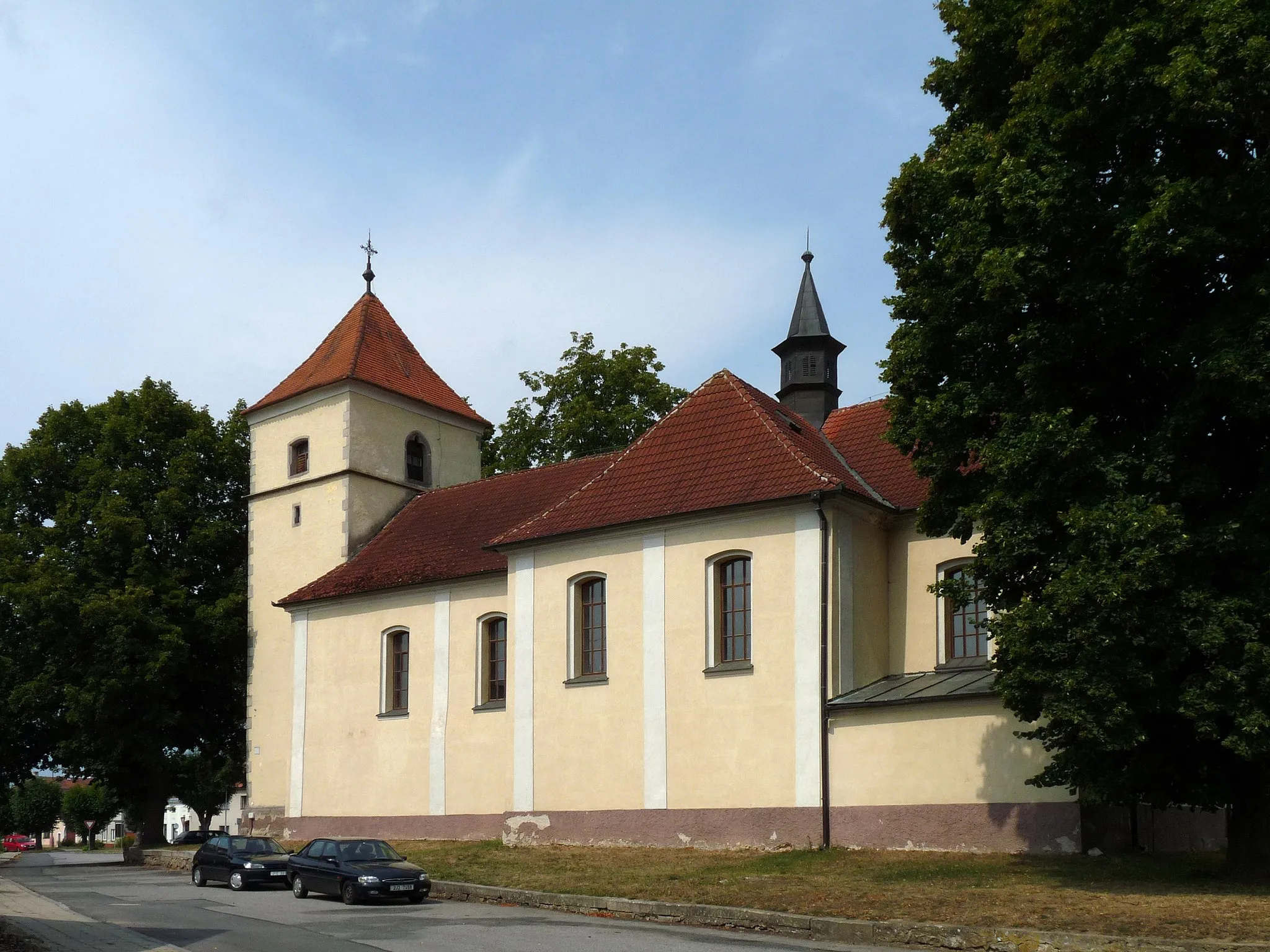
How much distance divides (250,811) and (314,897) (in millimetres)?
12497

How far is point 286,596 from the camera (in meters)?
32.8

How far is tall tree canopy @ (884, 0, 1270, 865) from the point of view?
572 inches

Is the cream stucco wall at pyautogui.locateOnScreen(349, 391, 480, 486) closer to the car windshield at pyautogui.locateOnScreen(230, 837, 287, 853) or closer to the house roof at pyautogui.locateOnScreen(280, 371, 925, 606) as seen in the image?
the house roof at pyautogui.locateOnScreen(280, 371, 925, 606)

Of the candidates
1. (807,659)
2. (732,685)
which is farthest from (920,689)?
(732,685)

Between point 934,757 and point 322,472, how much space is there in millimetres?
18790

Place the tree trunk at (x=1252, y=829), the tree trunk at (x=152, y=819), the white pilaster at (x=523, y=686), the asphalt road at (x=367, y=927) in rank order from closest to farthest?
1. the asphalt road at (x=367, y=927)
2. the tree trunk at (x=1252, y=829)
3. the white pilaster at (x=523, y=686)
4. the tree trunk at (x=152, y=819)

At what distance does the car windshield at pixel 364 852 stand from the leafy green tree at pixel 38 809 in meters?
81.4

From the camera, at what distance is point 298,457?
3488 centimetres

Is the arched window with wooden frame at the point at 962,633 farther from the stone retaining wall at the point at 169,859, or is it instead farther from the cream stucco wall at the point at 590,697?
the stone retaining wall at the point at 169,859

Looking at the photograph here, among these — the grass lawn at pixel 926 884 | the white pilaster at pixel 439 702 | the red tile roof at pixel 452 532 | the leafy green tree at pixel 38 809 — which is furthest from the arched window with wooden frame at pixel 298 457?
the leafy green tree at pixel 38 809

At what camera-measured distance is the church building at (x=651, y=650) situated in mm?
21594

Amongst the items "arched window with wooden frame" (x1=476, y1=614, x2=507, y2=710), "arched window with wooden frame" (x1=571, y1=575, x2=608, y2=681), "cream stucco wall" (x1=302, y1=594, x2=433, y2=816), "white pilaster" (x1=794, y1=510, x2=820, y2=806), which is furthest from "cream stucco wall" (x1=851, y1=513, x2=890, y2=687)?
"cream stucco wall" (x1=302, y1=594, x2=433, y2=816)

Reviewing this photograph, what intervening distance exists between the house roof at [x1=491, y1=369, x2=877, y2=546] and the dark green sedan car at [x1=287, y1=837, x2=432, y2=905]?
780cm

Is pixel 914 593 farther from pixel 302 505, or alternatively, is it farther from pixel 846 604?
pixel 302 505
